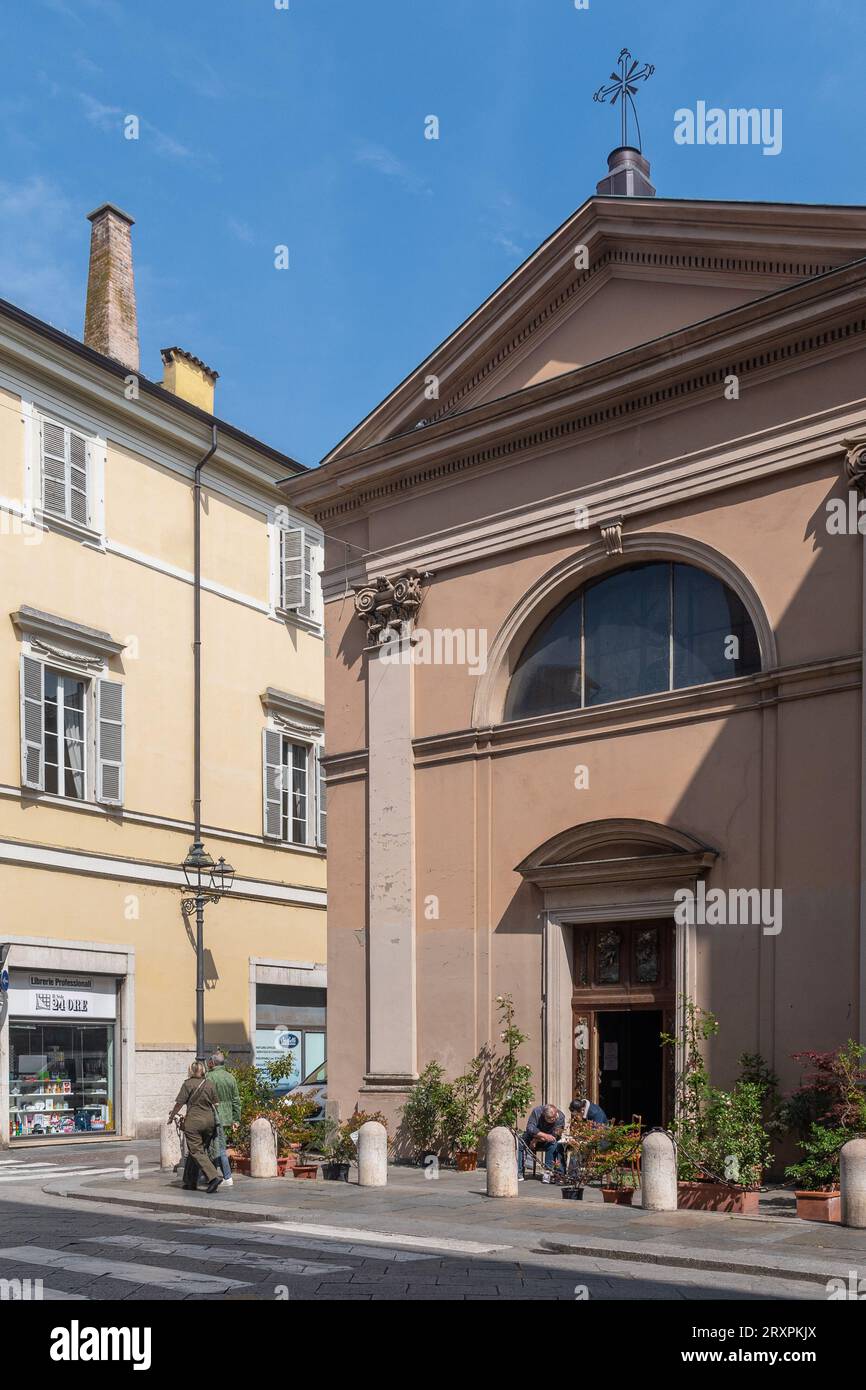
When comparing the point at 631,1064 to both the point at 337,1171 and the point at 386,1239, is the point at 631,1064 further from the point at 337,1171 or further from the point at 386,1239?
the point at 386,1239

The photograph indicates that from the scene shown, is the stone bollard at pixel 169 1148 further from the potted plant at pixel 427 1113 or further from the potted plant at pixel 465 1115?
the potted plant at pixel 465 1115

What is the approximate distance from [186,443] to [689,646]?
15206 millimetres

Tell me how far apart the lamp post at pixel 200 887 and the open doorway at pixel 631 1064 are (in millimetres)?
6768

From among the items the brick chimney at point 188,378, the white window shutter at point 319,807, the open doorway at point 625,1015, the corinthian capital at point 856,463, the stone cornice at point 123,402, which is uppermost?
the brick chimney at point 188,378

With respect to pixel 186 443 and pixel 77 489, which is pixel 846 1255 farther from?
pixel 186 443

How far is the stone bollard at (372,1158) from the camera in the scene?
656 inches

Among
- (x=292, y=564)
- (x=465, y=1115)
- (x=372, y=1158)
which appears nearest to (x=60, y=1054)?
(x=465, y=1115)

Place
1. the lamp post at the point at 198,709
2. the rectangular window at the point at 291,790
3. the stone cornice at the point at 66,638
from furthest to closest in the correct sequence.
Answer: the rectangular window at the point at 291,790 → the lamp post at the point at 198,709 → the stone cornice at the point at 66,638

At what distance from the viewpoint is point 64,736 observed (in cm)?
2616

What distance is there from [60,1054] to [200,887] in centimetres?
417

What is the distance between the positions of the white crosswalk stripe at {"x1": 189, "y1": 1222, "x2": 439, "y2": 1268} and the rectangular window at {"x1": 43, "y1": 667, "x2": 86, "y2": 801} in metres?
13.5

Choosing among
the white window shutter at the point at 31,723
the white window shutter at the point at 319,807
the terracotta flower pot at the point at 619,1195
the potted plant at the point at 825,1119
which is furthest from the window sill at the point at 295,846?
the potted plant at the point at 825,1119

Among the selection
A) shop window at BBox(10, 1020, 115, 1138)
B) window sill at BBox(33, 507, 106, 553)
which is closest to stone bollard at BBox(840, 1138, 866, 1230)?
shop window at BBox(10, 1020, 115, 1138)
